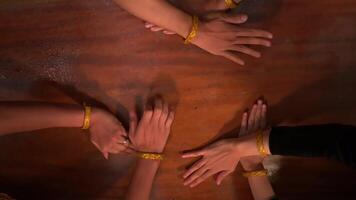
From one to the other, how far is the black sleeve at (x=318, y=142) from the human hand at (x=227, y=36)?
0.24m

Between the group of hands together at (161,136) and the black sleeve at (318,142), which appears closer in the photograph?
the black sleeve at (318,142)

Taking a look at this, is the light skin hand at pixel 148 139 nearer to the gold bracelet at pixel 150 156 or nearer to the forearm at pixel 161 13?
the gold bracelet at pixel 150 156

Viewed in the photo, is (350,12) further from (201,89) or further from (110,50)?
(110,50)

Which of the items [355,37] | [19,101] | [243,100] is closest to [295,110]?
[243,100]

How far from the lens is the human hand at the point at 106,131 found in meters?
1.09

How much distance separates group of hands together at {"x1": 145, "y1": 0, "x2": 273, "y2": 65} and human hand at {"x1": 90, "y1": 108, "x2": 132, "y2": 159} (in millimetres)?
286

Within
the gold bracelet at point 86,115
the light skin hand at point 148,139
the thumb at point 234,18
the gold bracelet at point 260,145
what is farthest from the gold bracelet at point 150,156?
the thumb at point 234,18

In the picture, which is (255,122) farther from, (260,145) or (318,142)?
(318,142)

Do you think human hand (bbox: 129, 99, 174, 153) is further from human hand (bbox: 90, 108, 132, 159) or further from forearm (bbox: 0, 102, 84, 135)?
forearm (bbox: 0, 102, 84, 135)

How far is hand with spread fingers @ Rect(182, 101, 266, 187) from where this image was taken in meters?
1.07

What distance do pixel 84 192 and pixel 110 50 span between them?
0.44 m

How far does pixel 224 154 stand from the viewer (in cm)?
108

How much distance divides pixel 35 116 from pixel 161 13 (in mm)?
441

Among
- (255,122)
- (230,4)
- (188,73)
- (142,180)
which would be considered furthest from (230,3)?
(142,180)
